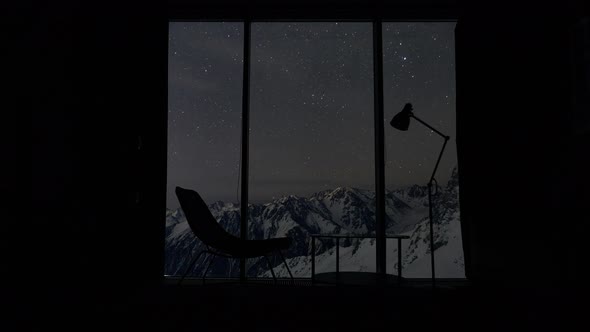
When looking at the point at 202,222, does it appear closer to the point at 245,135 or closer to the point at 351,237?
the point at 245,135

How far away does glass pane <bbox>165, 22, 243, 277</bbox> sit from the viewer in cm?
464

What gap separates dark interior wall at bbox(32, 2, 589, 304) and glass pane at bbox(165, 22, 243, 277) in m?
1.36

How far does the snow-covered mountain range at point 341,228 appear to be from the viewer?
453 cm

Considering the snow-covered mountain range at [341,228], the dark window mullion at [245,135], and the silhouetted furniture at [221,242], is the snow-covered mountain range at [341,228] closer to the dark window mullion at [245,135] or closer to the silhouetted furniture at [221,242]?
the dark window mullion at [245,135]

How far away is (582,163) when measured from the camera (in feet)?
6.44

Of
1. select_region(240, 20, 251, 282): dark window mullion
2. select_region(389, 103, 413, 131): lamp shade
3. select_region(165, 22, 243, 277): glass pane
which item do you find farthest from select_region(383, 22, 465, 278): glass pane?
select_region(165, 22, 243, 277): glass pane

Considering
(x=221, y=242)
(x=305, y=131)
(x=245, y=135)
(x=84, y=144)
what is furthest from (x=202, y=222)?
(x=84, y=144)

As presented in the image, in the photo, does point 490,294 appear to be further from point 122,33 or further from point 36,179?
point 122,33

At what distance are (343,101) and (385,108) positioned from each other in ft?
1.32

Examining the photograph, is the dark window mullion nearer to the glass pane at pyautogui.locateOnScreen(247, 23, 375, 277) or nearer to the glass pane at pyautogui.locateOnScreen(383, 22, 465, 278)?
the glass pane at pyautogui.locateOnScreen(247, 23, 375, 277)

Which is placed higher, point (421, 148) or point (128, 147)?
point (421, 148)

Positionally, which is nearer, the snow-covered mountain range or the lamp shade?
the lamp shade

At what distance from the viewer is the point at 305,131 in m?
4.71

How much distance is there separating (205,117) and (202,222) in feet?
3.72
